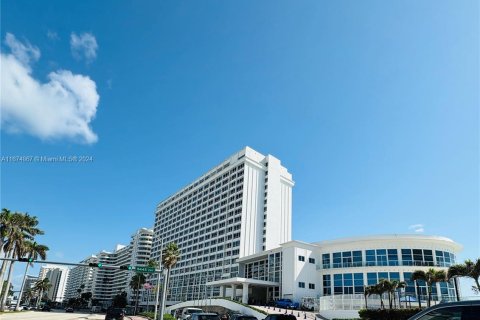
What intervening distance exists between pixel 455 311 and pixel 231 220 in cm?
9085

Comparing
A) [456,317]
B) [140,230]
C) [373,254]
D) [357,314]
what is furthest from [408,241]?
[140,230]

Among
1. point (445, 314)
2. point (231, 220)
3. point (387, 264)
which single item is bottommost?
point (445, 314)

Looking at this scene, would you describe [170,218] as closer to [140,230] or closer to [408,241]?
[140,230]

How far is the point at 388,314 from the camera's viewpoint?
3406 centimetres

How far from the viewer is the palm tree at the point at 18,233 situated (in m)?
58.8

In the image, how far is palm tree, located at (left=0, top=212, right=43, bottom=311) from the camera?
58812 millimetres

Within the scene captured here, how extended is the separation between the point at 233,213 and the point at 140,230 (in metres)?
92.7

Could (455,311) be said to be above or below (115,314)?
above

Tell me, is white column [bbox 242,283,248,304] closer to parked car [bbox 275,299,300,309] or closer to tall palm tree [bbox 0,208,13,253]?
parked car [bbox 275,299,300,309]

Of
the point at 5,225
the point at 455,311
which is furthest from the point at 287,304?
the point at 455,311

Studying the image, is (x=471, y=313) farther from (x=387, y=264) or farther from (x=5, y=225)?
(x=5, y=225)

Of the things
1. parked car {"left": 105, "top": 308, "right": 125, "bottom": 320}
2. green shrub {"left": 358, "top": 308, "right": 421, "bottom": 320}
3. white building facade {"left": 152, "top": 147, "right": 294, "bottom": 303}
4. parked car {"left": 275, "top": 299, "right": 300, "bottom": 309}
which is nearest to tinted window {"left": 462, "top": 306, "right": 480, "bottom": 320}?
green shrub {"left": 358, "top": 308, "right": 421, "bottom": 320}

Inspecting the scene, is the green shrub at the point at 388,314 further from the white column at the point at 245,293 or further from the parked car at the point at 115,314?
the white column at the point at 245,293

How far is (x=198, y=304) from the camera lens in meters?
69.3
